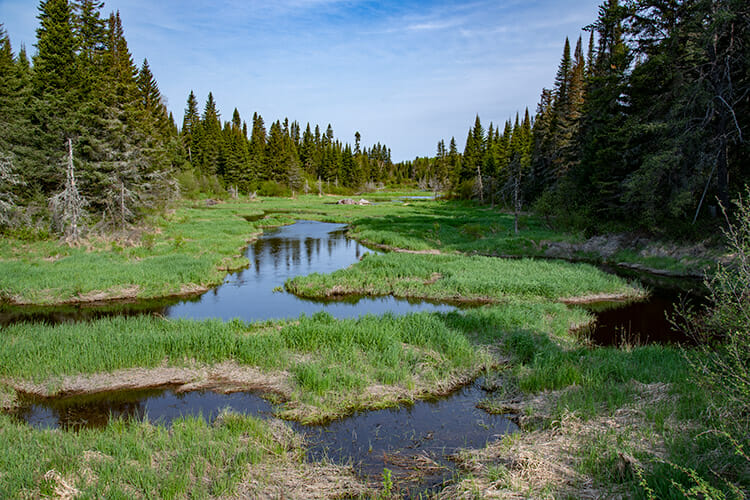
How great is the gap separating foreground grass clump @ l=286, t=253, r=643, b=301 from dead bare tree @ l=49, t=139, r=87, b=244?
13973 mm

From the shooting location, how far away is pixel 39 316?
15.4 meters

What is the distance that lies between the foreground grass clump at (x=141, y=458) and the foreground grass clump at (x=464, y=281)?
38.4 feet

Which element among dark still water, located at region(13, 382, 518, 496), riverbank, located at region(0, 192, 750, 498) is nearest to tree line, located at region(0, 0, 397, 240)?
riverbank, located at region(0, 192, 750, 498)

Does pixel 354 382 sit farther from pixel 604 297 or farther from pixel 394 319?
pixel 604 297

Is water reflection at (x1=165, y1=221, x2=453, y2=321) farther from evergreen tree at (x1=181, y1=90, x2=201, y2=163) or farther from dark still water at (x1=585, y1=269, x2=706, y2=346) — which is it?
evergreen tree at (x1=181, y1=90, x2=201, y2=163)

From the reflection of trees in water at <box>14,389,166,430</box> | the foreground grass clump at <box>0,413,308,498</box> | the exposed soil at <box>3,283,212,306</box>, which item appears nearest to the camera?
the foreground grass clump at <box>0,413,308,498</box>

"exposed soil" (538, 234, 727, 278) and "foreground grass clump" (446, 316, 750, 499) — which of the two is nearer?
"foreground grass clump" (446, 316, 750, 499)

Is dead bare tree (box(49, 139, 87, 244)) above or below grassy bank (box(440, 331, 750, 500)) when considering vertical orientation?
above

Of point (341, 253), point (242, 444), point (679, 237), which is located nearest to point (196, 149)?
point (341, 253)

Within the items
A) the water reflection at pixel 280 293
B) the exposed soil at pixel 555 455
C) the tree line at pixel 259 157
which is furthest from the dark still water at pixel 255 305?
the tree line at pixel 259 157

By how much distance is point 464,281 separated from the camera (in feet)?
62.1

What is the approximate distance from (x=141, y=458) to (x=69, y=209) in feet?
76.4

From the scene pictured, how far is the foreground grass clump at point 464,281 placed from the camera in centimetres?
1817

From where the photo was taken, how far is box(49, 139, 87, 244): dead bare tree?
24.3 metres
